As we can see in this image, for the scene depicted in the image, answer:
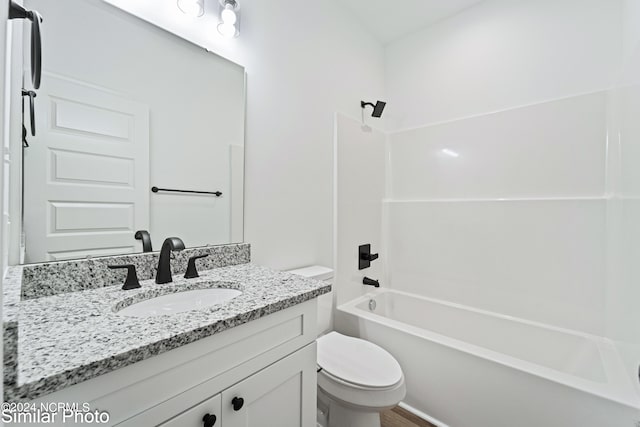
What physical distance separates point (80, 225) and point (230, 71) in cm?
93

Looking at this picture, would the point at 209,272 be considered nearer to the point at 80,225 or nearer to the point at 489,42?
the point at 80,225

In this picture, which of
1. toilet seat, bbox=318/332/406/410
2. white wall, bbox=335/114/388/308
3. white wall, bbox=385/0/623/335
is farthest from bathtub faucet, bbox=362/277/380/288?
toilet seat, bbox=318/332/406/410

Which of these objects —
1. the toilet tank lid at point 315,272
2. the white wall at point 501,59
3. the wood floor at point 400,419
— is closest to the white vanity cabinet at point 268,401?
the toilet tank lid at point 315,272

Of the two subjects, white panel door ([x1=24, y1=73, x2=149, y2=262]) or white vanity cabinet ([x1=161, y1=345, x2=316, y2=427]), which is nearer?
white vanity cabinet ([x1=161, y1=345, x2=316, y2=427])

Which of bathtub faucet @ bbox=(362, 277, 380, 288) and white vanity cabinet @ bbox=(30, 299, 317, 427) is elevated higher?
white vanity cabinet @ bbox=(30, 299, 317, 427)

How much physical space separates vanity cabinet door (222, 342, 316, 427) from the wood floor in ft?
2.69

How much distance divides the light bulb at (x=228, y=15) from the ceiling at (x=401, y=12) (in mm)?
1086

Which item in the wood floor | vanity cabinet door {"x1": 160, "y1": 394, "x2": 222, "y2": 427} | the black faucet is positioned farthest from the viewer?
the wood floor

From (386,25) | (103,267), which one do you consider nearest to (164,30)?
(103,267)

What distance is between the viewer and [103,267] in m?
0.96

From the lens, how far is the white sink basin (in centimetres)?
89

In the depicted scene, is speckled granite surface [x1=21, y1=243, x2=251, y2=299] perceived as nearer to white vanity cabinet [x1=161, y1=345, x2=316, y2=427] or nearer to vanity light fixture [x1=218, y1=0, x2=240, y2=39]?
white vanity cabinet [x1=161, y1=345, x2=316, y2=427]

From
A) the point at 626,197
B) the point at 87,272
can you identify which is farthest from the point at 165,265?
the point at 626,197

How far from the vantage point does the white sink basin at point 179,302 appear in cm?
89
